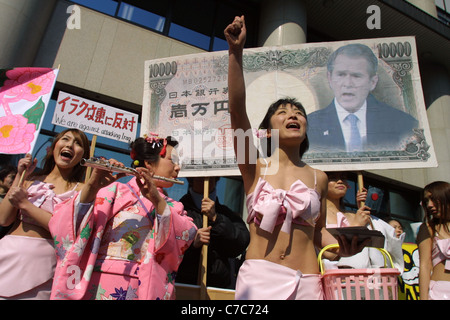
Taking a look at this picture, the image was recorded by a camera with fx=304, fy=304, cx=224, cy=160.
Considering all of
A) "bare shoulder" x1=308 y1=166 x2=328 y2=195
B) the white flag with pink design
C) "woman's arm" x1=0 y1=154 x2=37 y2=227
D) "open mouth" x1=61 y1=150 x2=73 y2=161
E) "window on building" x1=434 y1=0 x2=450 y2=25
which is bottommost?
"woman's arm" x1=0 y1=154 x2=37 y2=227

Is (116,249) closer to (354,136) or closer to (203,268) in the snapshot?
(203,268)

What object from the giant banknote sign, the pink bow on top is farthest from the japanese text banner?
the pink bow on top

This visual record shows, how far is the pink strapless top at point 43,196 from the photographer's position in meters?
1.92

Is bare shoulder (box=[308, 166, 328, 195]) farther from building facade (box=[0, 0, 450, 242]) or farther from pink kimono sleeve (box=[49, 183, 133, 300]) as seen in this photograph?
building facade (box=[0, 0, 450, 242])

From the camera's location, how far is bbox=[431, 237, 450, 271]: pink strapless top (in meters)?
2.28

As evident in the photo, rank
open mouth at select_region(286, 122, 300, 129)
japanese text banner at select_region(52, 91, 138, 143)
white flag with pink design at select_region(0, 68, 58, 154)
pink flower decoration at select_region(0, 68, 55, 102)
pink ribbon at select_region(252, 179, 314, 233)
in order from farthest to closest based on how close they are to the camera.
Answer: japanese text banner at select_region(52, 91, 138, 143) < pink flower decoration at select_region(0, 68, 55, 102) < white flag with pink design at select_region(0, 68, 58, 154) < open mouth at select_region(286, 122, 300, 129) < pink ribbon at select_region(252, 179, 314, 233)

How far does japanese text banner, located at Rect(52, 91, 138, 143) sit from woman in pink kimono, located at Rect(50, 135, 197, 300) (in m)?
1.73

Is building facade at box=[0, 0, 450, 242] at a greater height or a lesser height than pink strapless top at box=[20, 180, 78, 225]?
greater

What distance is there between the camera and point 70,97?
3.37 m

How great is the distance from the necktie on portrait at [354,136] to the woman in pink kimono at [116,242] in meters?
2.09

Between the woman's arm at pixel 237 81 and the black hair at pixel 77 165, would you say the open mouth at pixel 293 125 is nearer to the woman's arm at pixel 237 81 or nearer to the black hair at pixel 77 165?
the woman's arm at pixel 237 81

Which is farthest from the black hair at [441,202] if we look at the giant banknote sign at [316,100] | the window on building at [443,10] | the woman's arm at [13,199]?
the window on building at [443,10]

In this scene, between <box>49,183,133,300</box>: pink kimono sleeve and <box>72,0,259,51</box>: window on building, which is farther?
<box>72,0,259,51</box>: window on building

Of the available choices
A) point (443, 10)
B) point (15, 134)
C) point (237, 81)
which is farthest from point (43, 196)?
point (443, 10)
